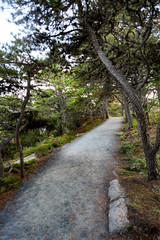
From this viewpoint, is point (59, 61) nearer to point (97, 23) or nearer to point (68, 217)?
point (97, 23)

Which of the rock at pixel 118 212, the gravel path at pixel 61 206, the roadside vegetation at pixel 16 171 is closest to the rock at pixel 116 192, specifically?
the rock at pixel 118 212

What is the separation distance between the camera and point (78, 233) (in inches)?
119

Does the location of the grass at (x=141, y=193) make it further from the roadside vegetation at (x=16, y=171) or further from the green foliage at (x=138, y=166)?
the roadside vegetation at (x=16, y=171)

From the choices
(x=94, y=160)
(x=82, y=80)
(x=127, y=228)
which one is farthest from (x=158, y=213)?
(x=82, y=80)

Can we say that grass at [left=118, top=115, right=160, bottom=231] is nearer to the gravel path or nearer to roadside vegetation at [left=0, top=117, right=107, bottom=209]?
the gravel path

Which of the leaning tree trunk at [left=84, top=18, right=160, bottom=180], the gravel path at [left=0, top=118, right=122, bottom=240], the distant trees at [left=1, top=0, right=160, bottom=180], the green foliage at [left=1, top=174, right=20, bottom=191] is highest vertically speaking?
the distant trees at [left=1, top=0, right=160, bottom=180]

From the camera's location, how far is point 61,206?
407cm

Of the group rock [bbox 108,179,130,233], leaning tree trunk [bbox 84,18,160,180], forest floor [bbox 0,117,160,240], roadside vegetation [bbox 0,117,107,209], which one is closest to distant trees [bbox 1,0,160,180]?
leaning tree trunk [bbox 84,18,160,180]

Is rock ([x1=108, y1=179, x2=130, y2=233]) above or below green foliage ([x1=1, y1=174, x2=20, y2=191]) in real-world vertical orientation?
above

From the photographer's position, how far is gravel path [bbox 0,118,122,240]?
3.14 metres

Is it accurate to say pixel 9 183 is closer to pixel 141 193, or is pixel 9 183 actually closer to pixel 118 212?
pixel 118 212

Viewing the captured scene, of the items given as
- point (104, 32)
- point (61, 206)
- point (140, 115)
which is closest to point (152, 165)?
point (140, 115)

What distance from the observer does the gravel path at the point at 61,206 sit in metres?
3.14

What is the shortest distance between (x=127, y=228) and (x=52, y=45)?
6672 millimetres
